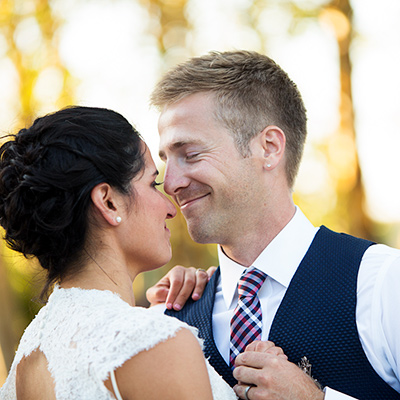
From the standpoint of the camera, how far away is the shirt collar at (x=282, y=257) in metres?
2.17

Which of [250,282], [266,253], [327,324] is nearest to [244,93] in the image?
[266,253]

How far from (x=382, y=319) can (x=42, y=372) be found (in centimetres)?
114

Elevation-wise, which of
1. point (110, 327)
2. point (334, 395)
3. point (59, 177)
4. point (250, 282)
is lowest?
point (334, 395)

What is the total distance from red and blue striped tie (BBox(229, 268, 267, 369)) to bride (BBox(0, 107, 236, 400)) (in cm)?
34

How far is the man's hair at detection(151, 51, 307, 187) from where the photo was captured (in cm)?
253

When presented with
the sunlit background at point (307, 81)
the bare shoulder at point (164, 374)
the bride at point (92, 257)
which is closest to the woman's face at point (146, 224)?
the bride at point (92, 257)

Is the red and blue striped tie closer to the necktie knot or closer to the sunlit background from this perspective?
the necktie knot

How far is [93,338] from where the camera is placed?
1.46m

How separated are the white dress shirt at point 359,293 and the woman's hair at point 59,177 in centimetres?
77

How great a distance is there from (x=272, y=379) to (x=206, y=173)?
1005 mm

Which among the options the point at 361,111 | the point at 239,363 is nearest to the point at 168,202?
the point at 239,363

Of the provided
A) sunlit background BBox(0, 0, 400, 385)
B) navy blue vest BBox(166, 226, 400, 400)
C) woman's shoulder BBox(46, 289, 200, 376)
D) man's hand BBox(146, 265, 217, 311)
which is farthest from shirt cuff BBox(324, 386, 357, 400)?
sunlit background BBox(0, 0, 400, 385)

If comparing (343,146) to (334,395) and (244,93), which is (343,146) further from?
(334,395)

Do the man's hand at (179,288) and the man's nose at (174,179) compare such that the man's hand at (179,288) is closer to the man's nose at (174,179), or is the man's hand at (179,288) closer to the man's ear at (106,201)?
the man's nose at (174,179)
